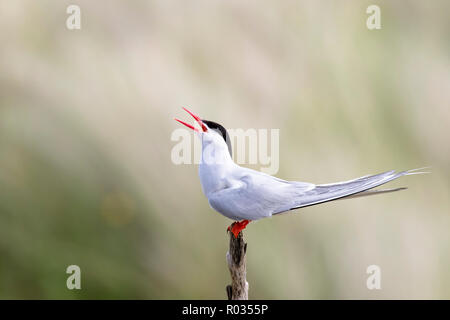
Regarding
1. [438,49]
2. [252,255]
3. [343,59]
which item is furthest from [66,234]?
[438,49]

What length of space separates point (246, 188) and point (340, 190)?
0.60ft

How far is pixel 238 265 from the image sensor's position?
106 cm

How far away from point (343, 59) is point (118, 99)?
0.78m

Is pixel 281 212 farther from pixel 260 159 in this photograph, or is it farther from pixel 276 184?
pixel 260 159

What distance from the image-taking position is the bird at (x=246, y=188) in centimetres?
96

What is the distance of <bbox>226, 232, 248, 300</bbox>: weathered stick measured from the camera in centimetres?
105

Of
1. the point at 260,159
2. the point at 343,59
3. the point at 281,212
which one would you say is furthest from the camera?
the point at 343,59

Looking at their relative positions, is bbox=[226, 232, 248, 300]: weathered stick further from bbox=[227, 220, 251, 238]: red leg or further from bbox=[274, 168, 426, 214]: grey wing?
bbox=[274, 168, 426, 214]: grey wing

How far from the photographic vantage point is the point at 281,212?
0.98 metres

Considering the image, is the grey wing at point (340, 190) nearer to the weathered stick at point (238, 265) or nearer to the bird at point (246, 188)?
the bird at point (246, 188)

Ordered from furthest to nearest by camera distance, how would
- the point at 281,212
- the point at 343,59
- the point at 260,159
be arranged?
the point at 343,59
the point at 260,159
the point at 281,212

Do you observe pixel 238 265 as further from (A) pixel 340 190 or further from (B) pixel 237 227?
(A) pixel 340 190

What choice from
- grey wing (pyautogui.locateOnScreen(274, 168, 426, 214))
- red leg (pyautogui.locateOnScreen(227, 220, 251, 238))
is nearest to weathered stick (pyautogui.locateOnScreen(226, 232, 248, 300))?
red leg (pyautogui.locateOnScreen(227, 220, 251, 238))

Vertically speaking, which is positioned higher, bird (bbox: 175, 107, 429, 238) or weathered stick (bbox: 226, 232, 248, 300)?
bird (bbox: 175, 107, 429, 238)
